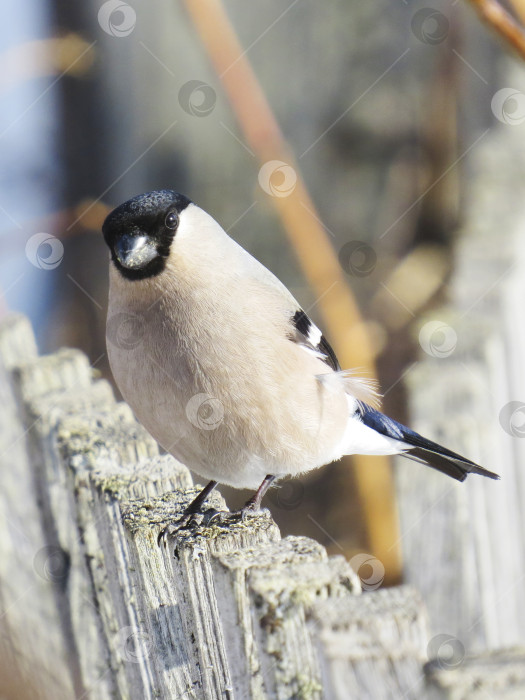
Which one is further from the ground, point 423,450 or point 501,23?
point 501,23

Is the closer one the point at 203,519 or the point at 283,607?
the point at 283,607
